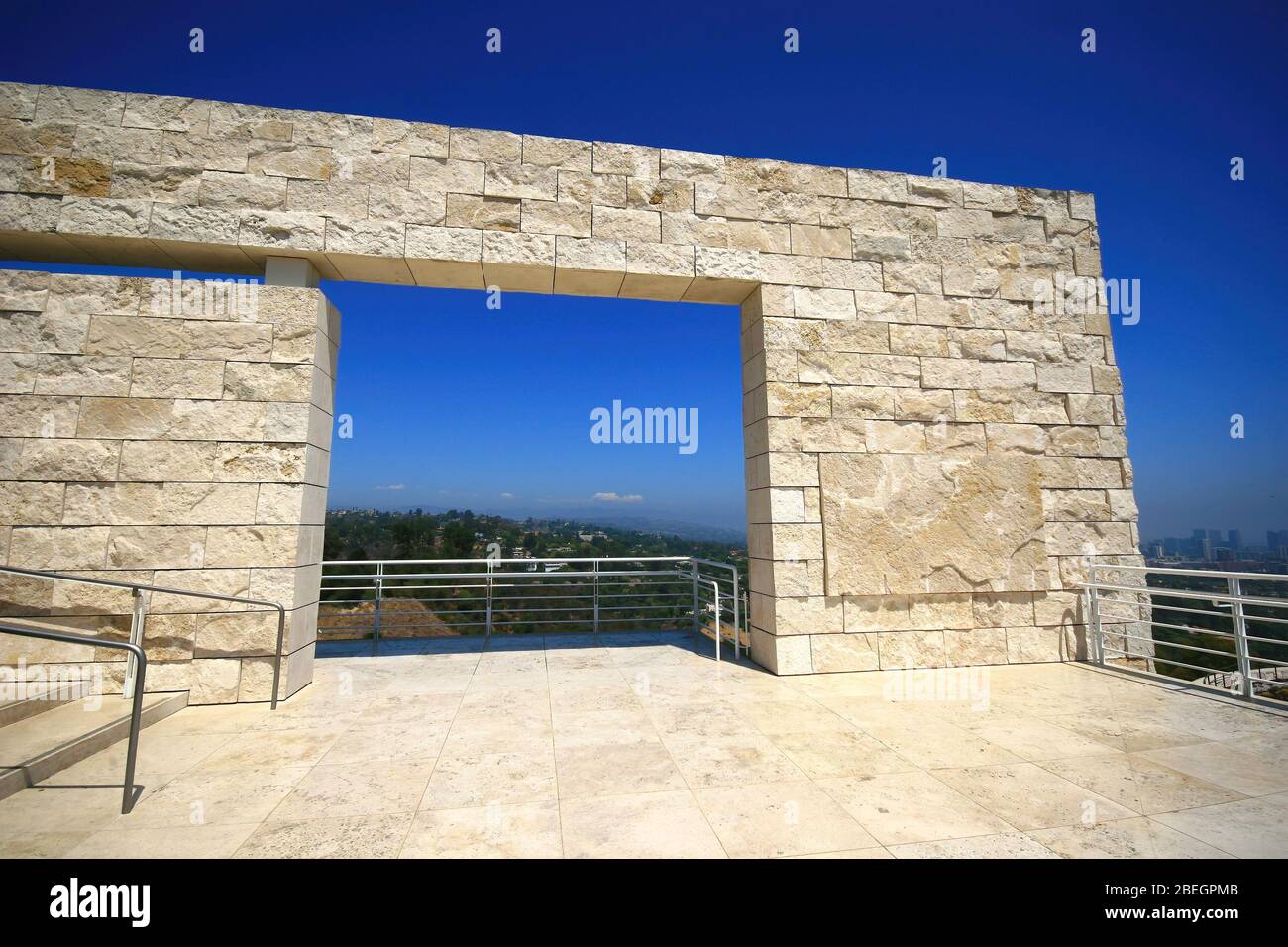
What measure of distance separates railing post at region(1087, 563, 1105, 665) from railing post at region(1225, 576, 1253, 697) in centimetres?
102

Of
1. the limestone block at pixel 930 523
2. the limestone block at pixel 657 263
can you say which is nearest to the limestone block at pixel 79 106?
the limestone block at pixel 657 263

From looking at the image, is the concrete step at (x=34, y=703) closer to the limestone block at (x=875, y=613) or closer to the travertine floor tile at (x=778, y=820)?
the travertine floor tile at (x=778, y=820)

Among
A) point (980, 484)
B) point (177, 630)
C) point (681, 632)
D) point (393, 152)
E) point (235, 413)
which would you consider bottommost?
point (681, 632)

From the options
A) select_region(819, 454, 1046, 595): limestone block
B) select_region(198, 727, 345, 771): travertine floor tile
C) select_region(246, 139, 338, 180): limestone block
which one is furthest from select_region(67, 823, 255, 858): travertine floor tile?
select_region(246, 139, 338, 180): limestone block

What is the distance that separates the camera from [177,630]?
396 cm

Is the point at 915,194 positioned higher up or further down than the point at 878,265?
higher up

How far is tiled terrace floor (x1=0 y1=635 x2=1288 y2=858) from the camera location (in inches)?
85.6

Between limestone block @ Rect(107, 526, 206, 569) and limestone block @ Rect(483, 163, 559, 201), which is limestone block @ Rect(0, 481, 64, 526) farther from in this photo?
limestone block @ Rect(483, 163, 559, 201)

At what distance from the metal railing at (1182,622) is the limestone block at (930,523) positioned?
70 cm

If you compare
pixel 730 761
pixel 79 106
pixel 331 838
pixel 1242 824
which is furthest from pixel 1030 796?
pixel 79 106
